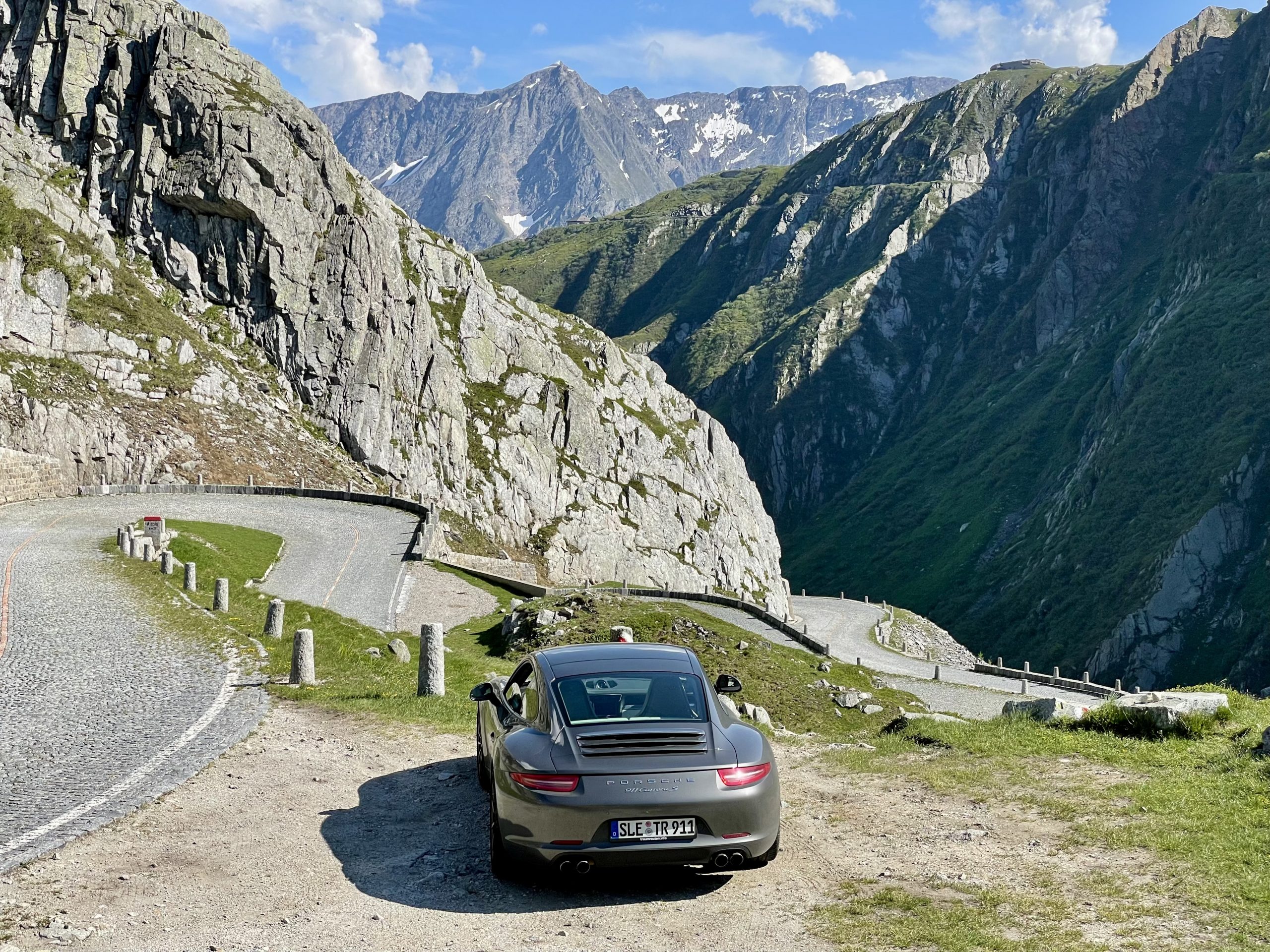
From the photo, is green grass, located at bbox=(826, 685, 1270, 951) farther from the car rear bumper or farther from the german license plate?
the german license plate

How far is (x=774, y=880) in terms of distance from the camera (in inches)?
393

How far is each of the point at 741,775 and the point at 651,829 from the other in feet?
3.40

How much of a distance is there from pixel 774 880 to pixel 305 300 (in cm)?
9066

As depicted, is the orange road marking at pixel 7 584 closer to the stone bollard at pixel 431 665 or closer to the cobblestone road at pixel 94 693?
the cobblestone road at pixel 94 693

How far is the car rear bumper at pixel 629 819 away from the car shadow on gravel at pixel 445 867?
52 cm

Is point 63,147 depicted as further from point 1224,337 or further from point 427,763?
point 1224,337

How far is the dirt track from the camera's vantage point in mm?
8680

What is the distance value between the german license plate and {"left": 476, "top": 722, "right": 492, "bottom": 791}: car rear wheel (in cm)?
342

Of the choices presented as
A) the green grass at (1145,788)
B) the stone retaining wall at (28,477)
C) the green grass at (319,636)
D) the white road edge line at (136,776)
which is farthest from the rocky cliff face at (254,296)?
the green grass at (1145,788)

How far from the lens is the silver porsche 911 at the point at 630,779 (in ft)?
30.7

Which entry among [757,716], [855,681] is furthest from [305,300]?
[757,716]

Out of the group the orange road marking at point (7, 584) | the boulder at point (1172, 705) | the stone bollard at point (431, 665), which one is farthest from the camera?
the orange road marking at point (7, 584)

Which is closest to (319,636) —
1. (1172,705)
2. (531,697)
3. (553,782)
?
(531,697)

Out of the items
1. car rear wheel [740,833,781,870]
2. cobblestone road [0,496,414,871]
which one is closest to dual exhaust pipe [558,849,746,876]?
car rear wheel [740,833,781,870]
